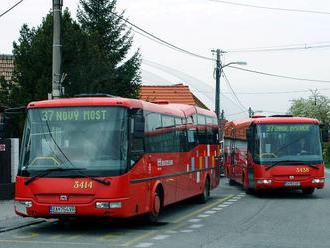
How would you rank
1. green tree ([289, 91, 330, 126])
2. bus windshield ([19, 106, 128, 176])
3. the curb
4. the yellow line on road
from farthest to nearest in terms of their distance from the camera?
green tree ([289, 91, 330, 126])
the curb
bus windshield ([19, 106, 128, 176])
the yellow line on road

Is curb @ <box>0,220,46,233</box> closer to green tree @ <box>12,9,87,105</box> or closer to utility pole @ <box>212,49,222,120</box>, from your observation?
green tree @ <box>12,9,87,105</box>

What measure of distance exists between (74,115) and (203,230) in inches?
133

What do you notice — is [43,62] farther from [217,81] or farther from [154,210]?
[217,81]

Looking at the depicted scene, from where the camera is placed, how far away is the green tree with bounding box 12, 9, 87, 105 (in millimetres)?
24172

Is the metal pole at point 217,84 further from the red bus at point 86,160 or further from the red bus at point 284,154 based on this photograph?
the red bus at point 86,160

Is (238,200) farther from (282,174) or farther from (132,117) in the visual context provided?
(132,117)

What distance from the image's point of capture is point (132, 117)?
45.1ft

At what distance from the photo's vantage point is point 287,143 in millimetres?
22844

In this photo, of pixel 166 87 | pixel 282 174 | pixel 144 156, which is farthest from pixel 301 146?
pixel 166 87

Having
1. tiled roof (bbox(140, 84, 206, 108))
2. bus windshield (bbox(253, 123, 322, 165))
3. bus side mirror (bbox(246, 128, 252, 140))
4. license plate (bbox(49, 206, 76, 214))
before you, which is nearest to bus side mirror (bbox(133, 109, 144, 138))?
license plate (bbox(49, 206, 76, 214))

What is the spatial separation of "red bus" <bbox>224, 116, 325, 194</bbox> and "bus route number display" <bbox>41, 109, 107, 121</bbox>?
10.1 metres

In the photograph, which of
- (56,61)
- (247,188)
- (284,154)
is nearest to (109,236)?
(56,61)

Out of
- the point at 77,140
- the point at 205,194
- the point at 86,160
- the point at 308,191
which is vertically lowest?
the point at 308,191

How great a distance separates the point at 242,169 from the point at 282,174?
3.60m
